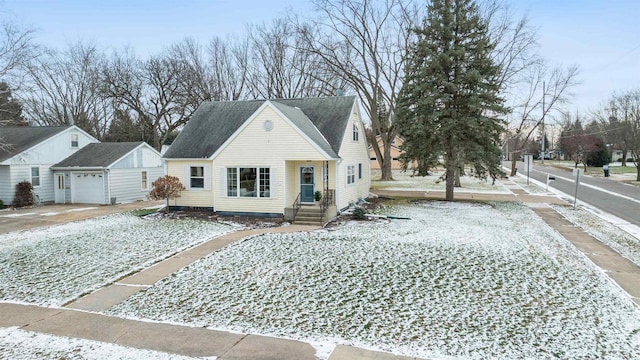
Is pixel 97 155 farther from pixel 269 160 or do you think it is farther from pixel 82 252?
pixel 82 252

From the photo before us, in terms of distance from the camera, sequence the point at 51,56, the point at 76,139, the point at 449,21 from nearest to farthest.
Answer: the point at 449,21
the point at 76,139
the point at 51,56

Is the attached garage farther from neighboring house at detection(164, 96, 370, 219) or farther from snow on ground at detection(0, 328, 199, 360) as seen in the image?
snow on ground at detection(0, 328, 199, 360)

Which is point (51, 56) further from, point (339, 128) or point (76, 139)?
point (339, 128)

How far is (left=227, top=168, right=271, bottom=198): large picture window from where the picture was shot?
16781 mm

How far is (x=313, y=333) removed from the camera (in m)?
6.37

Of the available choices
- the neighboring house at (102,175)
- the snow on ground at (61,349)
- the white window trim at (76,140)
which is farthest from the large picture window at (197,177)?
the snow on ground at (61,349)

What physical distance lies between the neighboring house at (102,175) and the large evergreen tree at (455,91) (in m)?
15.5

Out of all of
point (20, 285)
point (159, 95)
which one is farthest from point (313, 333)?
point (159, 95)

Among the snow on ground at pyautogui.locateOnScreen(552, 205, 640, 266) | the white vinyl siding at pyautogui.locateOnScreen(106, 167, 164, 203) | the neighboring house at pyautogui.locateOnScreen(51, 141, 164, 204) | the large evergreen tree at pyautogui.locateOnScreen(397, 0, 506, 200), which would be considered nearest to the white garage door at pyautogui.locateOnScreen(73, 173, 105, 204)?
the neighboring house at pyautogui.locateOnScreen(51, 141, 164, 204)

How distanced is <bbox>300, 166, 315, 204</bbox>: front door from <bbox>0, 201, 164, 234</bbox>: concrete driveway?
9555 millimetres

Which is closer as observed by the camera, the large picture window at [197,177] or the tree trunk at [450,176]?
the large picture window at [197,177]

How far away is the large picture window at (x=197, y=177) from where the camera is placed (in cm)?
1831

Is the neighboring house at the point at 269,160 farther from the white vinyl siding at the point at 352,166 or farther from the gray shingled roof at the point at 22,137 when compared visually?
the gray shingled roof at the point at 22,137

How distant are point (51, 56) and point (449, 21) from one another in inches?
1390
